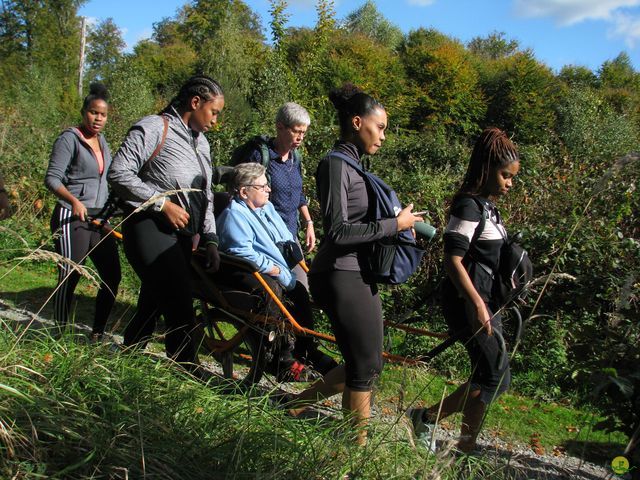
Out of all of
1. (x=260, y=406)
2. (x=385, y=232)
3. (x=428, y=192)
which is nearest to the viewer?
(x=260, y=406)

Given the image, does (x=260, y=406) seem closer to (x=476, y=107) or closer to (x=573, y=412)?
(x=573, y=412)

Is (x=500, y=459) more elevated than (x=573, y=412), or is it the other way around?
(x=500, y=459)

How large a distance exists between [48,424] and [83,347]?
31.3 inches

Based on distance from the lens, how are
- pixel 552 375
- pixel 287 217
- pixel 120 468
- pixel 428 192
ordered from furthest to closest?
pixel 428 192
pixel 552 375
pixel 287 217
pixel 120 468

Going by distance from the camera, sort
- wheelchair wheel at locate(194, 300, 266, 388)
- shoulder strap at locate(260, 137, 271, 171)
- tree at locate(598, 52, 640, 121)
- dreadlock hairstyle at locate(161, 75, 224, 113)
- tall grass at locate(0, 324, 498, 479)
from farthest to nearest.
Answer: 1. tree at locate(598, 52, 640, 121)
2. shoulder strap at locate(260, 137, 271, 171)
3. wheelchair wheel at locate(194, 300, 266, 388)
4. dreadlock hairstyle at locate(161, 75, 224, 113)
5. tall grass at locate(0, 324, 498, 479)

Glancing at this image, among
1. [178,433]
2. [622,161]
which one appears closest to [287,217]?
[178,433]

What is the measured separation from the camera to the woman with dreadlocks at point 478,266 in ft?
12.8

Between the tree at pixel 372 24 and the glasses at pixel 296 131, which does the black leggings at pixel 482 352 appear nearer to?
the glasses at pixel 296 131

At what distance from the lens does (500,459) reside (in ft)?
10.5

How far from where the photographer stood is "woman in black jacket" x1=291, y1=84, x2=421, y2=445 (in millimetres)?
3680

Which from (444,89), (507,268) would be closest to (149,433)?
(507,268)

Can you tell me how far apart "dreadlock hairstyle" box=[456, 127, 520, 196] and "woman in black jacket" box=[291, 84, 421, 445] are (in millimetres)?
473

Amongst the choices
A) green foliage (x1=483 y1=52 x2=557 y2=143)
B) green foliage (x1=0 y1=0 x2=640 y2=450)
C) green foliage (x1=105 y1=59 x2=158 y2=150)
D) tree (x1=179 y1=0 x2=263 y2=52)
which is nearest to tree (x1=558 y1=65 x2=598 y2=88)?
green foliage (x1=0 y1=0 x2=640 y2=450)

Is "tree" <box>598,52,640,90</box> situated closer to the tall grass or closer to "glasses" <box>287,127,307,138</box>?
"glasses" <box>287,127,307,138</box>
